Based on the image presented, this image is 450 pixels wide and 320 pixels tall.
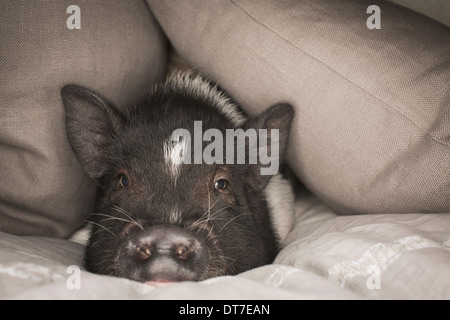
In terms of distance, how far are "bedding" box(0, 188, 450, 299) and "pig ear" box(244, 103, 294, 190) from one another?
0.48 m

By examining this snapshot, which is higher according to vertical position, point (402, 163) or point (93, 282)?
point (402, 163)

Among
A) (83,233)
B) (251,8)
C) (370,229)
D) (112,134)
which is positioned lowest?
(83,233)

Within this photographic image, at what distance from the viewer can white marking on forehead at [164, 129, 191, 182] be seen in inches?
56.1

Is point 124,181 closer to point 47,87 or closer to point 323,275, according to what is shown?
point 47,87

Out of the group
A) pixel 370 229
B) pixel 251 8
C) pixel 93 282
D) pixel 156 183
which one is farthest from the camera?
pixel 251 8

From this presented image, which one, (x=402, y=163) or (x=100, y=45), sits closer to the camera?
(x=402, y=163)

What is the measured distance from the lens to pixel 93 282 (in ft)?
3.29

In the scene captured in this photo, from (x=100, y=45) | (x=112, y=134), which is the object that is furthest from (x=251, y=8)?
(x=112, y=134)

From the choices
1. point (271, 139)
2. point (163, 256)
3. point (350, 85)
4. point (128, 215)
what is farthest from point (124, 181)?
point (350, 85)

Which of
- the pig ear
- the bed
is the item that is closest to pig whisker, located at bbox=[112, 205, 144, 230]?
the bed

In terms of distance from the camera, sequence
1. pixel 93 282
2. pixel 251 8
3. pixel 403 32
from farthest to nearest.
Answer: pixel 251 8 → pixel 403 32 → pixel 93 282

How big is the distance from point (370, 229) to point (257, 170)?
1.92 feet

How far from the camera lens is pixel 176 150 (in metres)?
1.45
